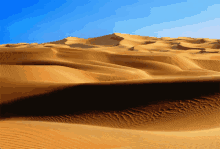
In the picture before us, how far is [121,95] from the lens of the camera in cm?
888

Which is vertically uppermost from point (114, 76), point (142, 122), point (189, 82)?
point (114, 76)

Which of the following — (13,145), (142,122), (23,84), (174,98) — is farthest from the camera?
(23,84)

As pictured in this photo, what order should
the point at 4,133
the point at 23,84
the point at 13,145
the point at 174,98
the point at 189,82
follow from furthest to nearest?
1. the point at 23,84
2. the point at 189,82
3. the point at 174,98
4. the point at 4,133
5. the point at 13,145

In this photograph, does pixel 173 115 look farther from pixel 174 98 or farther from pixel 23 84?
pixel 23 84

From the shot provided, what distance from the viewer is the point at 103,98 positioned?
351 inches

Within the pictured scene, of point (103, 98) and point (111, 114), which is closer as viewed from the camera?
point (111, 114)

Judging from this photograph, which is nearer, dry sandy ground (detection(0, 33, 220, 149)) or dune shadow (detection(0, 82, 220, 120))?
dry sandy ground (detection(0, 33, 220, 149))

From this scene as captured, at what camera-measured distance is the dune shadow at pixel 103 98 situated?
27.9ft

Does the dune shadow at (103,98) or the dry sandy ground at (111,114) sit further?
the dune shadow at (103,98)

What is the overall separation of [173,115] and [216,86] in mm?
2418

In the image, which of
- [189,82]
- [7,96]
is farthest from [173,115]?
[7,96]

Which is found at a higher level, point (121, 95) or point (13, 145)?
point (121, 95)

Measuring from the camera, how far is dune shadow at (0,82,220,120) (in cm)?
849

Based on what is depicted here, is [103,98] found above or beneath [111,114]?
above
